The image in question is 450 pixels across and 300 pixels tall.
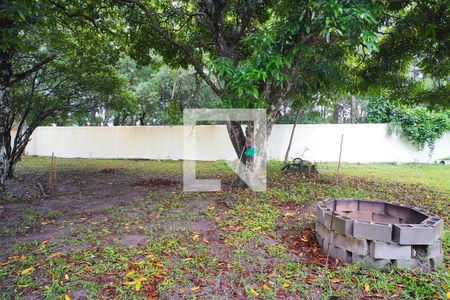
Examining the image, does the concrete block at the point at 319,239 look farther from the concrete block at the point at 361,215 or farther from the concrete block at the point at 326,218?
the concrete block at the point at 361,215

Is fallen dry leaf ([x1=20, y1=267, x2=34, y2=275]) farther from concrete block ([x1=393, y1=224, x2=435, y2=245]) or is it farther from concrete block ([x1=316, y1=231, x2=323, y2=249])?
concrete block ([x1=393, y1=224, x2=435, y2=245])

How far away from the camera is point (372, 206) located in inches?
123

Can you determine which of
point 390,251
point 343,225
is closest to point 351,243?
point 343,225

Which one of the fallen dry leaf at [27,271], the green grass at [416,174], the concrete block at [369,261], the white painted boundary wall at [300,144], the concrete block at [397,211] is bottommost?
the fallen dry leaf at [27,271]

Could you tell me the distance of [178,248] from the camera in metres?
2.74

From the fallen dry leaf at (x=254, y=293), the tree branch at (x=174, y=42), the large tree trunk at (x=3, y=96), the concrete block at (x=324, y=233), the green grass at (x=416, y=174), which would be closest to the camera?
the fallen dry leaf at (x=254, y=293)

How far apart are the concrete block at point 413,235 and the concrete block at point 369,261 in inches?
8.0

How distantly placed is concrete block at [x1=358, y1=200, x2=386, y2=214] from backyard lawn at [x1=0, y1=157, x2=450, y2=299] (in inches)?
22.7

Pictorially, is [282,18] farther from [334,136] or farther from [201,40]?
[334,136]

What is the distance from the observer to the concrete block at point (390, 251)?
7.50 ft

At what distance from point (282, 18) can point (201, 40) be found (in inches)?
109

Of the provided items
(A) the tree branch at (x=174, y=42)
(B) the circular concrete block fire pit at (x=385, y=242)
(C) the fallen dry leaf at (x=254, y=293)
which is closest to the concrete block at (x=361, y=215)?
(B) the circular concrete block fire pit at (x=385, y=242)

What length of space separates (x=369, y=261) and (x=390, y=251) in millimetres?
178

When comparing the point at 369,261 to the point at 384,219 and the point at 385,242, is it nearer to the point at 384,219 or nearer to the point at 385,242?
the point at 385,242
